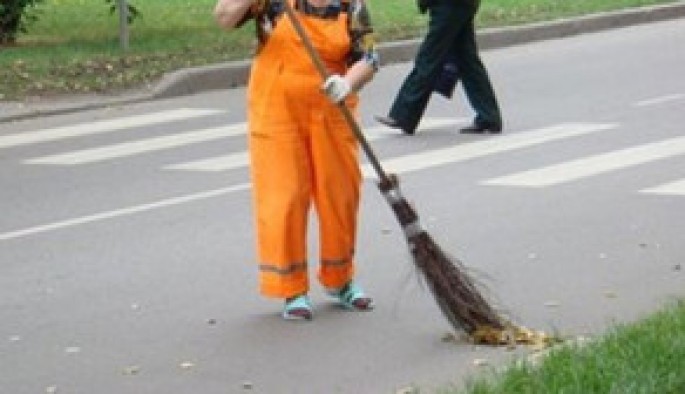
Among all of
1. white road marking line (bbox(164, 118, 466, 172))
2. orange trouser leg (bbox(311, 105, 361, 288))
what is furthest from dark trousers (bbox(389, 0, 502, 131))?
orange trouser leg (bbox(311, 105, 361, 288))

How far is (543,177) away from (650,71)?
21.5 ft

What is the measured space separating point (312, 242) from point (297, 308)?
1765 millimetres

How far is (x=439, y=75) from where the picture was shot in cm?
1330

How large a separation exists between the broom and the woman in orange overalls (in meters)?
0.16

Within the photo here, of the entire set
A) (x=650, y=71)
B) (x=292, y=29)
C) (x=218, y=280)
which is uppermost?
(x=292, y=29)

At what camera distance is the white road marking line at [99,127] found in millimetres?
13208

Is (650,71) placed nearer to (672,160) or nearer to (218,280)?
(672,160)

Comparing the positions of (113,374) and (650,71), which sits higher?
(113,374)

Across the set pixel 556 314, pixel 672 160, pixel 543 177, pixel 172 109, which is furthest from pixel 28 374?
pixel 172 109

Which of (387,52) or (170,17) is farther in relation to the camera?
(170,17)

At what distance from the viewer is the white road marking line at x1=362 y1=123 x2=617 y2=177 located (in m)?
11.5

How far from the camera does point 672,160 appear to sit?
11477 mm

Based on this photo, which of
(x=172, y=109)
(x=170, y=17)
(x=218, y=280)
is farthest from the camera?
(x=170, y=17)

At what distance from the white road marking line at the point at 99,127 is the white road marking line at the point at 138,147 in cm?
66
